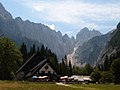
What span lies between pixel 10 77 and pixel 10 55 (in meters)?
Result: 10.9

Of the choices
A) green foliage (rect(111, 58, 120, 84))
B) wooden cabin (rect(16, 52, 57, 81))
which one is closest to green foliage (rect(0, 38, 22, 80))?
wooden cabin (rect(16, 52, 57, 81))

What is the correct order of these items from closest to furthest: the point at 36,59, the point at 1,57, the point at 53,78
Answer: the point at 1,57 < the point at 53,78 < the point at 36,59

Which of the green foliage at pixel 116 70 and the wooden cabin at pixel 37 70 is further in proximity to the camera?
the green foliage at pixel 116 70

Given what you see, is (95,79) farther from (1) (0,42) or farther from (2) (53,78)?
(1) (0,42)

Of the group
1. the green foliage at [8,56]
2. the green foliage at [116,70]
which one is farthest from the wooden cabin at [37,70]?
the green foliage at [116,70]

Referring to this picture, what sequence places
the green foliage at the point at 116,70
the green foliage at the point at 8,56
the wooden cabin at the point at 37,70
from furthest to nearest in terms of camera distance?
the green foliage at the point at 116,70, the wooden cabin at the point at 37,70, the green foliage at the point at 8,56

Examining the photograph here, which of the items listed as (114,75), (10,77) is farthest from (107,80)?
(10,77)

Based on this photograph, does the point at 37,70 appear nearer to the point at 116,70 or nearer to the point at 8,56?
the point at 8,56

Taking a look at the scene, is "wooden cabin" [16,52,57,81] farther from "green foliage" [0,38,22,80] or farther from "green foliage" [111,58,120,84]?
"green foliage" [111,58,120,84]

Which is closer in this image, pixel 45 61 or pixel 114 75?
pixel 45 61

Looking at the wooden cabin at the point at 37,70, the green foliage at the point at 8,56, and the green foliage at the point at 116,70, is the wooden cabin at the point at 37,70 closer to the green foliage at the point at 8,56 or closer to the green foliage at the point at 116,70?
the green foliage at the point at 8,56

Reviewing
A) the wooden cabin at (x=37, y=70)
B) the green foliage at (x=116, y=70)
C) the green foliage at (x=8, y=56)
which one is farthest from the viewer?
the green foliage at (x=116, y=70)

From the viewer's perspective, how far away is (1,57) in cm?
11750

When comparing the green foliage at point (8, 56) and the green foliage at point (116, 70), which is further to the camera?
the green foliage at point (116, 70)
